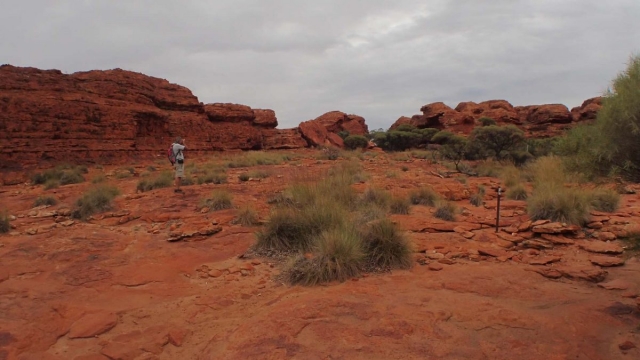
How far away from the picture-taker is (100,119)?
26.0m

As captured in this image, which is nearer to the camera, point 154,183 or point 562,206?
point 562,206

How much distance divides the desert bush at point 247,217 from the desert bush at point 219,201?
123 cm

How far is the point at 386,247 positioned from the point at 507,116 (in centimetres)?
3914

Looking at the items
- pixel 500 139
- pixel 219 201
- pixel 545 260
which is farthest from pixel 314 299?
pixel 500 139

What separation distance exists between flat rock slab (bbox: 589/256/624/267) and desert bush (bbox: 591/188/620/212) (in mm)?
3116

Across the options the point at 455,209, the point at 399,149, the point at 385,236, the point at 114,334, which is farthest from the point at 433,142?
the point at 114,334

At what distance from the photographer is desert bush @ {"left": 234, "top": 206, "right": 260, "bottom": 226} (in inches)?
313

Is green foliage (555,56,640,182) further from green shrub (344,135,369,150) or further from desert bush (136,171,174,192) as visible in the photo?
green shrub (344,135,369,150)

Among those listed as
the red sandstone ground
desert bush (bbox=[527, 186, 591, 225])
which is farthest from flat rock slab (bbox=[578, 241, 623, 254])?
desert bush (bbox=[527, 186, 591, 225])

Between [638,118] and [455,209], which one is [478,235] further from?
[638,118]

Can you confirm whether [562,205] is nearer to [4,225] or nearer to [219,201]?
[219,201]

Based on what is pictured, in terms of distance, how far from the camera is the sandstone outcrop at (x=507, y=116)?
37469 millimetres

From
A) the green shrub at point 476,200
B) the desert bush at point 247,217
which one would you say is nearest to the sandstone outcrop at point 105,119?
the desert bush at point 247,217

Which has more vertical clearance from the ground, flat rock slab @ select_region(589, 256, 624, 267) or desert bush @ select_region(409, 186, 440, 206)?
desert bush @ select_region(409, 186, 440, 206)
